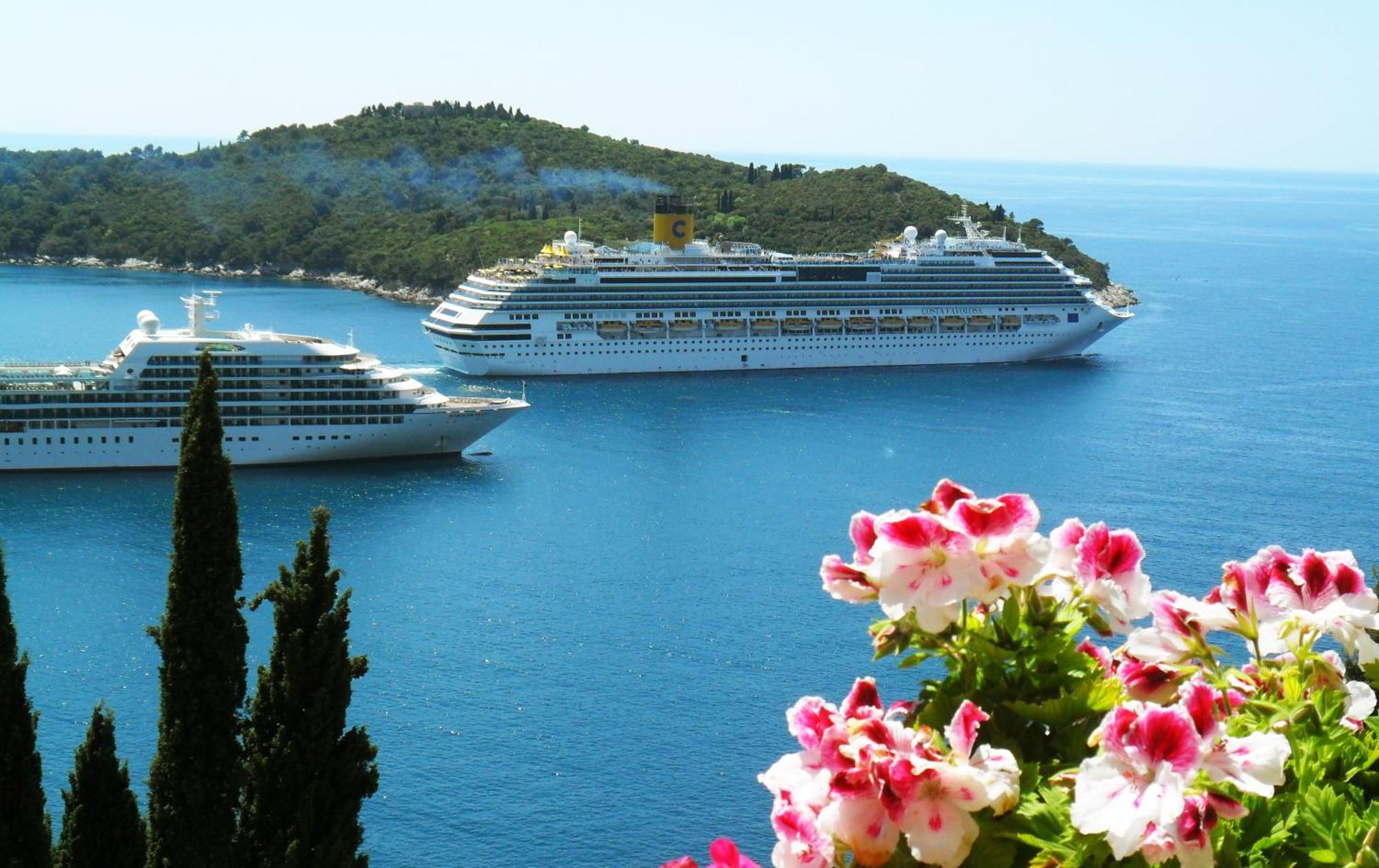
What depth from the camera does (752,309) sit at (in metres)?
48.7

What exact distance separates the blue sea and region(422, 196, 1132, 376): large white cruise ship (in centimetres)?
105

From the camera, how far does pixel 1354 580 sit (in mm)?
3051

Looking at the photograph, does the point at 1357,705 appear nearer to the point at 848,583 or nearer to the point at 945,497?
the point at 945,497

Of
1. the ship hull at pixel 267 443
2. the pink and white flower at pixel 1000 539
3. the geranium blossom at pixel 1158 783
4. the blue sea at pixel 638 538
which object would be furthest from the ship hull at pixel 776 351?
the geranium blossom at pixel 1158 783

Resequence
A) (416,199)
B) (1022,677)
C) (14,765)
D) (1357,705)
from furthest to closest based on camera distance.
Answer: (416,199) → (14,765) → (1357,705) → (1022,677)

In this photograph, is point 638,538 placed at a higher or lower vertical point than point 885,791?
lower

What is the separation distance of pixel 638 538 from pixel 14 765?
17307 mm

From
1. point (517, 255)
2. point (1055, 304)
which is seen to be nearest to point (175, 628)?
point (1055, 304)

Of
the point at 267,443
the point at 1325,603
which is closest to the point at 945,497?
the point at 1325,603

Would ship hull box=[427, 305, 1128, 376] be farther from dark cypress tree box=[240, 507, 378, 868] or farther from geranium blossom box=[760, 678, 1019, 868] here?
geranium blossom box=[760, 678, 1019, 868]

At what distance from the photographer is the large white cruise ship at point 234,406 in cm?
3067

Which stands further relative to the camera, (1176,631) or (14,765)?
(14,765)

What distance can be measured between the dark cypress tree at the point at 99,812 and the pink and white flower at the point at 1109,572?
940 centimetres

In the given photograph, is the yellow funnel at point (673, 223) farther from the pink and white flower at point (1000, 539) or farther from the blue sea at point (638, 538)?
the pink and white flower at point (1000, 539)
